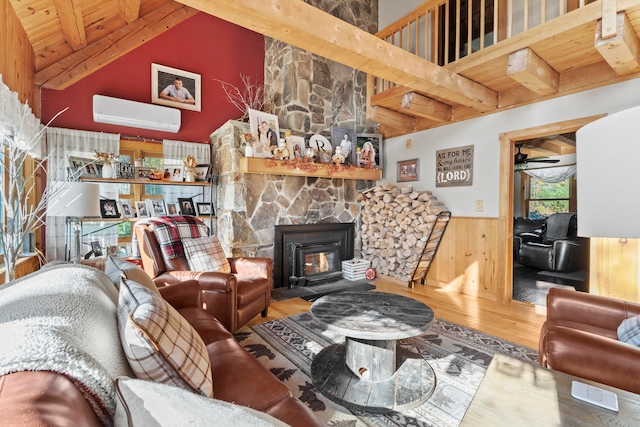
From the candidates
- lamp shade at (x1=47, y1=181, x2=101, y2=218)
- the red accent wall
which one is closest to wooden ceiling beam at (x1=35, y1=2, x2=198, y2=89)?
the red accent wall

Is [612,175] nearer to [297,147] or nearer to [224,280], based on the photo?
[224,280]

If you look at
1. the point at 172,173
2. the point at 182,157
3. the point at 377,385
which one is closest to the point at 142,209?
the point at 172,173

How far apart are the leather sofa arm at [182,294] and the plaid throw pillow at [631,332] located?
234 centimetres

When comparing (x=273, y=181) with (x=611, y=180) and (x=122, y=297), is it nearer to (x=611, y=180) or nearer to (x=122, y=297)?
(x=122, y=297)

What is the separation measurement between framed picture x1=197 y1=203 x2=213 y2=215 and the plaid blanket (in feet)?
3.83

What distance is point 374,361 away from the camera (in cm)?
185

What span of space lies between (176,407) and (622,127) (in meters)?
0.95

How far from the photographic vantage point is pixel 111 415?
0.56 meters

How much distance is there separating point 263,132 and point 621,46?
334 centimetres

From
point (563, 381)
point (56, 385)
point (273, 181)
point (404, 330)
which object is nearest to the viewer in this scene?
point (56, 385)

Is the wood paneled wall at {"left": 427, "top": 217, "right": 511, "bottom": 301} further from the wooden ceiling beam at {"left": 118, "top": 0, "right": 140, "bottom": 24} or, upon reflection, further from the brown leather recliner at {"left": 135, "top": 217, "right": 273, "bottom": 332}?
the wooden ceiling beam at {"left": 118, "top": 0, "right": 140, "bottom": 24}

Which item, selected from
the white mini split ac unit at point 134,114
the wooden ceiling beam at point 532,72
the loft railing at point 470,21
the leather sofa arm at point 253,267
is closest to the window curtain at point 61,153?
the white mini split ac unit at point 134,114

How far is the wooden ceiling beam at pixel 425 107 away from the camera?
3.44m

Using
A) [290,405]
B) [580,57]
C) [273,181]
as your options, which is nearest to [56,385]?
[290,405]
